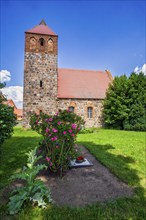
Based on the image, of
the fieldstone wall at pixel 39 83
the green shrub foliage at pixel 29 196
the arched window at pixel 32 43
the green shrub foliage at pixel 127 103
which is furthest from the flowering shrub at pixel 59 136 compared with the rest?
the arched window at pixel 32 43

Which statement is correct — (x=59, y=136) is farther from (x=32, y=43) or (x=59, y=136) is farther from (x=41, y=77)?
(x=32, y=43)

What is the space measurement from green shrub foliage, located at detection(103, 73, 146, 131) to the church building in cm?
169

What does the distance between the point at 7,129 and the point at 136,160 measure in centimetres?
509

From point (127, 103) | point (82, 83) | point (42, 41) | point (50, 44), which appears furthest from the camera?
point (82, 83)

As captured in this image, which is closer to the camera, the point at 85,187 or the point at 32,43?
the point at 85,187

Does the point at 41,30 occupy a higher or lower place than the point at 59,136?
higher

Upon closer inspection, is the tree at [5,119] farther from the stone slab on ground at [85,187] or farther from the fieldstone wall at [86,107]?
the fieldstone wall at [86,107]

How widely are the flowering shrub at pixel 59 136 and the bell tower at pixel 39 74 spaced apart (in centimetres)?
1315

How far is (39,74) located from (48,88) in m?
1.91

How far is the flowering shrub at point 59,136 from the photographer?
14.1ft

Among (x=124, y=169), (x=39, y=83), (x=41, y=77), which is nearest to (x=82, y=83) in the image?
(x=41, y=77)

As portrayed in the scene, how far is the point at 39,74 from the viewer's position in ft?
58.1

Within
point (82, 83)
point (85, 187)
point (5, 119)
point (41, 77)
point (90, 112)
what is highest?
point (41, 77)

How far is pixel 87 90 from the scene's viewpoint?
19438mm
